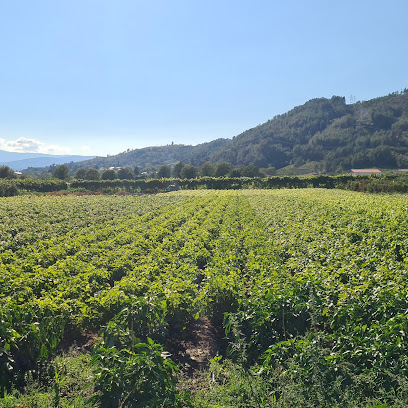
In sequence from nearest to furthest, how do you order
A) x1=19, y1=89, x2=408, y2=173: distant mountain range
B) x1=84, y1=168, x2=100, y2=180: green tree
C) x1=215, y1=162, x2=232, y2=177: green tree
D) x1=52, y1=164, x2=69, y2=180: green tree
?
1. x1=52, y1=164, x2=69, y2=180: green tree
2. x1=84, y1=168, x2=100, y2=180: green tree
3. x1=215, y1=162, x2=232, y2=177: green tree
4. x1=19, y1=89, x2=408, y2=173: distant mountain range

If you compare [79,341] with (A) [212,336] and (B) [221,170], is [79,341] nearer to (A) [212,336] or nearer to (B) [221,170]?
(A) [212,336]

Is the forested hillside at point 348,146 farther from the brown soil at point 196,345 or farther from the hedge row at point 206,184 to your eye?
the brown soil at point 196,345

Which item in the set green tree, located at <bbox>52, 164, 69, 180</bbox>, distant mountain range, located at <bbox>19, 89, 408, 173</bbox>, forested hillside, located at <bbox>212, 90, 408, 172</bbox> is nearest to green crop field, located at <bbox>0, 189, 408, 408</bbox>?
green tree, located at <bbox>52, 164, 69, 180</bbox>

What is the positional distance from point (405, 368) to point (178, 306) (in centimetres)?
420

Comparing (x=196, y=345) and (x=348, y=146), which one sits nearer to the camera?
(x=196, y=345)

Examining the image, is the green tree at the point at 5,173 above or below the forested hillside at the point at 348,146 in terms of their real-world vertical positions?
below

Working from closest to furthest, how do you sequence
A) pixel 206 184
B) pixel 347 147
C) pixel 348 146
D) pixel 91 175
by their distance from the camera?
pixel 206 184 < pixel 91 175 < pixel 347 147 < pixel 348 146

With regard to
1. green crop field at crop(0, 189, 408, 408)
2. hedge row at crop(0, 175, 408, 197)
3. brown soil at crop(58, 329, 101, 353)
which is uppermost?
hedge row at crop(0, 175, 408, 197)

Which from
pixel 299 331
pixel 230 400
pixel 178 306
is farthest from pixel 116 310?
pixel 299 331

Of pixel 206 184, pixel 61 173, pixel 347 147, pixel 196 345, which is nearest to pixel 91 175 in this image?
pixel 61 173

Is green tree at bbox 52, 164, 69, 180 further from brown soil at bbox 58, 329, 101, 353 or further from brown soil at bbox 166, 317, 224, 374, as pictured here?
brown soil at bbox 166, 317, 224, 374

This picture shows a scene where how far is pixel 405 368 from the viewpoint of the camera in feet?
13.4

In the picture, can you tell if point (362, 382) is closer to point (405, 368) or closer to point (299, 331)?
point (405, 368)

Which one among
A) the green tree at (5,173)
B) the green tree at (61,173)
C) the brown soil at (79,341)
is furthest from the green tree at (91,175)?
the brown soil at (79,341)
